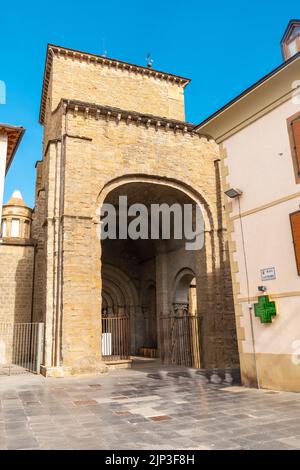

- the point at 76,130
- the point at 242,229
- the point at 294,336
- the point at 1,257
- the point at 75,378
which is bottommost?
the point at 75,378

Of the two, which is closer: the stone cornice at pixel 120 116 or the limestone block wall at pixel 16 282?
the stone cornice at pixel 120 116

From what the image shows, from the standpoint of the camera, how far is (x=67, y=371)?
37.8 feet

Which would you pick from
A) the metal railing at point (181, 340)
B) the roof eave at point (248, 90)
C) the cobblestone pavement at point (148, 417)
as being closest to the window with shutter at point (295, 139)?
the roof eave at point (248, 90)

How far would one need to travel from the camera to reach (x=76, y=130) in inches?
559

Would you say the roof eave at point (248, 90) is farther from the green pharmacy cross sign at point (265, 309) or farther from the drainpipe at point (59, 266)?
the drainpipe at point (59, 266)

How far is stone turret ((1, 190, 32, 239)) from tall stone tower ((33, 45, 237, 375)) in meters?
7.51

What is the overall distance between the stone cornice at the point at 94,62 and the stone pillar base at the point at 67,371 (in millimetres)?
14777

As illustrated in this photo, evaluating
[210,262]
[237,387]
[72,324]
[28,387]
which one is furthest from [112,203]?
[237,387]

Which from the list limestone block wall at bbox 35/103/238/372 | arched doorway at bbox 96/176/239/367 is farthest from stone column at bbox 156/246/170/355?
limestone block wall at bbox 35/103/238/372

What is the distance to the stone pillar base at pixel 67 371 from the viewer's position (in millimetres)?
11383

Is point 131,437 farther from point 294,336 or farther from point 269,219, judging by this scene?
point 269,219

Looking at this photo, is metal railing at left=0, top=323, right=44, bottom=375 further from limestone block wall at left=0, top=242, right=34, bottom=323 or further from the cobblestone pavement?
the cobblestone pavement
